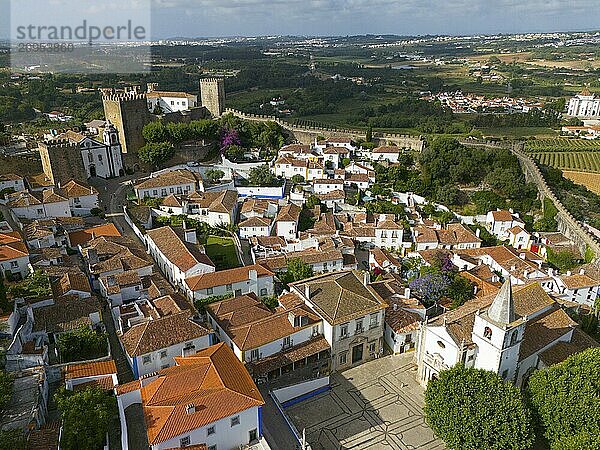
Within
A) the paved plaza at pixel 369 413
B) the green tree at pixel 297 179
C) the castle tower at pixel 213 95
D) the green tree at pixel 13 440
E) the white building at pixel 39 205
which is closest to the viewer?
the green tree at pixel 13 440

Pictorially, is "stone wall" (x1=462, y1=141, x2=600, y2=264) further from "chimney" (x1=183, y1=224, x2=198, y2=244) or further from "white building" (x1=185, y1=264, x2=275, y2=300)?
"chimney" (x1=183, y1=224, x2=198, y2=244)

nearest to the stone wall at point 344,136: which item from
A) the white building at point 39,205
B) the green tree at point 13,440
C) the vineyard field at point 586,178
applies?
the vineyard field at point 586,178

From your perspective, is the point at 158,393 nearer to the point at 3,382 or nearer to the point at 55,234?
the point at 3,382

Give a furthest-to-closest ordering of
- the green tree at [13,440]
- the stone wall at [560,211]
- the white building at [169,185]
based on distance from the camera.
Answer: the white building at [169,185] < the stone wall at [560,211] < the green tree at [13,440]

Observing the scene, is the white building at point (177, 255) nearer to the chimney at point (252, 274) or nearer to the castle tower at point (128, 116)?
the chimney at point (252, 274)

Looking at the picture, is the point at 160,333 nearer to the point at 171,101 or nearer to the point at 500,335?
the point at 500,335

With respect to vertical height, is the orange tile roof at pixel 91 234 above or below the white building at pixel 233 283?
above

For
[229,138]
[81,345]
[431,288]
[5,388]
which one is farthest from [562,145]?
[5,388]
